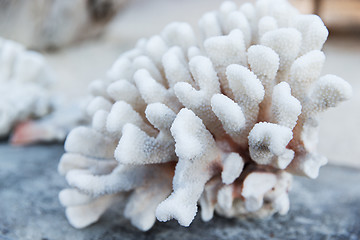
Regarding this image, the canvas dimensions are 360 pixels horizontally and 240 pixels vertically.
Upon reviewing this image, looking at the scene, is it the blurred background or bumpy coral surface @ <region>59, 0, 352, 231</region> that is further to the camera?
the blurred background

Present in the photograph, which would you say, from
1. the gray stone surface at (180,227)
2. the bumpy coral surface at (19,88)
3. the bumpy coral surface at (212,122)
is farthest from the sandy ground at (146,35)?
the bumpy coral surface at (19,88)

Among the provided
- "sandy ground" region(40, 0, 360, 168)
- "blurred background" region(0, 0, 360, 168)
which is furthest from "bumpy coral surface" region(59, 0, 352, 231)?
"blurred background" region(0, 0, 360, 168)

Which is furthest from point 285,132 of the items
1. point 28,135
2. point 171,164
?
point 28,135

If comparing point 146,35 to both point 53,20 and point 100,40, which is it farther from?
point 53,20

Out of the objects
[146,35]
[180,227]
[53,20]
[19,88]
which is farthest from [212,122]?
[146,35]

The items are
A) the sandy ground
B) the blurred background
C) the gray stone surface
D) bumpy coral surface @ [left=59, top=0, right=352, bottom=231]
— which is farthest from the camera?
the blurred background

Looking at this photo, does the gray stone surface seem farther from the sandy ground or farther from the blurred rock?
the blurred rock
